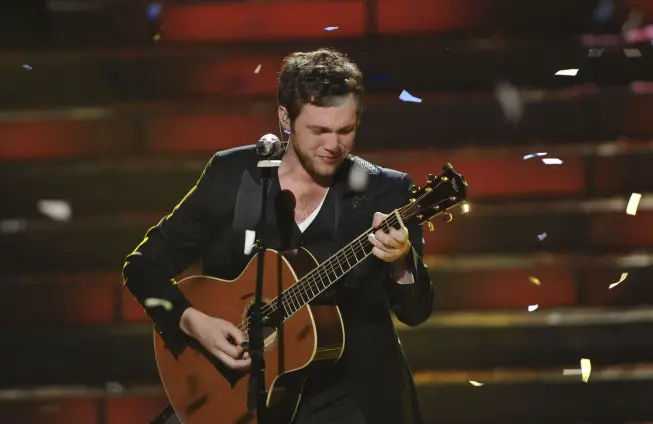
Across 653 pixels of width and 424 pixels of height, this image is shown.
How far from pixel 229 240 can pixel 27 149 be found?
1.50 metres

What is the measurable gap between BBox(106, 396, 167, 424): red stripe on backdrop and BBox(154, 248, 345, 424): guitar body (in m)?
0.88

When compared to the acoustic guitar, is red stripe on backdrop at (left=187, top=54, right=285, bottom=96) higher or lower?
higher

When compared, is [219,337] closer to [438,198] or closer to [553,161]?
[438,198]

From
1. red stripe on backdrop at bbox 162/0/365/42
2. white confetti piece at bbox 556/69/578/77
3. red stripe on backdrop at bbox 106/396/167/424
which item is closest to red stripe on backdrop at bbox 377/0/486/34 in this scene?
red stripe on backdrop at bbox 162/0/365/42

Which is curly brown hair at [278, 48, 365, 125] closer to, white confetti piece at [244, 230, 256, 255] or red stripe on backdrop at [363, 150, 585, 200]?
white confetti piece at [244, 230, 256, 255]

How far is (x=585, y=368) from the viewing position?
3.44 m

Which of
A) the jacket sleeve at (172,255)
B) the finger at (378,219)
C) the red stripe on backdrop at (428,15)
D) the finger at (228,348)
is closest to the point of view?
the finger at (378,219)

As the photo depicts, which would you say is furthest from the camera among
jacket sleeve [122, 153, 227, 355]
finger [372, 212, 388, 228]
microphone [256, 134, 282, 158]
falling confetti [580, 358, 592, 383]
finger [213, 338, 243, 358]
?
falling confetti [580, 358, 592, 383]

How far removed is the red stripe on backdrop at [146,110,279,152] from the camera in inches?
137

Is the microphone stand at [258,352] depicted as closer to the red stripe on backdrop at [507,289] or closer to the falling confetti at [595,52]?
the red stripe on backdrop at [507,289]

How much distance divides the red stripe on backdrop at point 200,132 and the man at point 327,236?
93cm

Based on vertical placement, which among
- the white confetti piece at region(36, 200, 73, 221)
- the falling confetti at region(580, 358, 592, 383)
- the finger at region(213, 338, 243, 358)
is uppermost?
the white confetti piece at region(36, 200, 73, 221)

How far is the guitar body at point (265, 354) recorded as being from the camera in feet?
7.48

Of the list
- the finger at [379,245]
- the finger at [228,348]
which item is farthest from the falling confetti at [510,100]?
the finger at [228,348]
